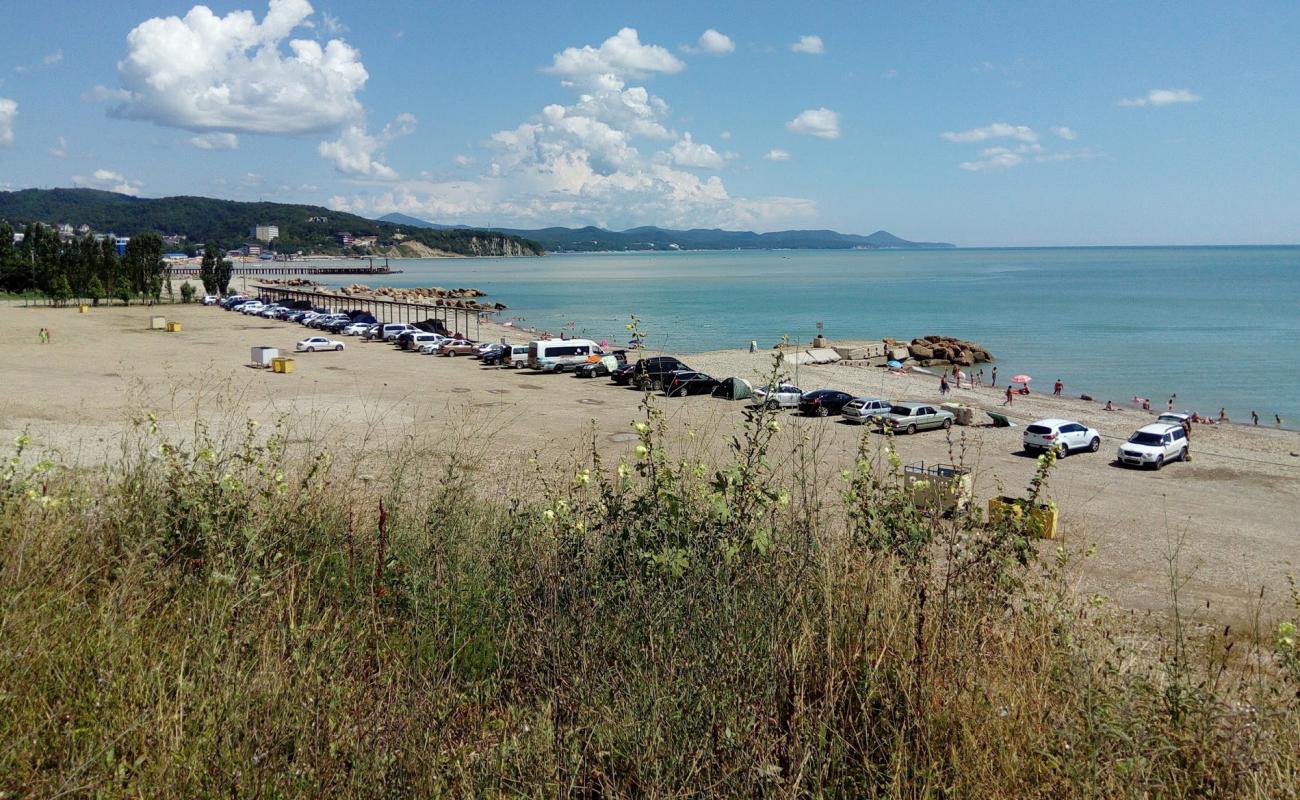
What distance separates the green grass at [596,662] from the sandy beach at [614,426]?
3.13 ft

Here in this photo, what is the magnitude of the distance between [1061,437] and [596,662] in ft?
86.5

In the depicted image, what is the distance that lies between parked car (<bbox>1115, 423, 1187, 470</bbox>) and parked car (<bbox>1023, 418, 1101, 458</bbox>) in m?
0.99

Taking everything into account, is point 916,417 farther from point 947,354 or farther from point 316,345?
point 947,354

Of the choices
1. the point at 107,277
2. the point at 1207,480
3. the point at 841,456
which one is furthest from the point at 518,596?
the point at 107,277

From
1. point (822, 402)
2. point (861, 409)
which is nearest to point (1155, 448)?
point (861, 409)

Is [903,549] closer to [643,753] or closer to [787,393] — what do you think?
[643,753]

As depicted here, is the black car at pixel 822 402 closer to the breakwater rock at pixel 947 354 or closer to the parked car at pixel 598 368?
the parked car at pixel 598 368

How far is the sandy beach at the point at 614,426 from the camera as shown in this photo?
14.5 meters

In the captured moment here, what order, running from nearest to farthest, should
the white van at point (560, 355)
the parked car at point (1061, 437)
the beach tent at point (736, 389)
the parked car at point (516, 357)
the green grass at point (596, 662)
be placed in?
1. the green grass at point (596, 662)
2. the parked car at point (1061, 437)
3. the beach tent at point (736, 389)
4. the white van at point (560, 355)
5. the parked car at point (516, 357)

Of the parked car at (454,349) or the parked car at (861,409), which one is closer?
the parked car at (861,409)

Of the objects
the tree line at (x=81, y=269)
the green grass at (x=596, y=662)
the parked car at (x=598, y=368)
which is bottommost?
the parked car at (x=598, y=368)

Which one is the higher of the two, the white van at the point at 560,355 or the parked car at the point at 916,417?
the white van at the point at 560,355

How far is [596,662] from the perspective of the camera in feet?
12.3

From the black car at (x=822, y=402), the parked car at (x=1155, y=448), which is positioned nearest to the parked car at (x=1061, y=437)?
the parked car at (x=1155, y=448)
